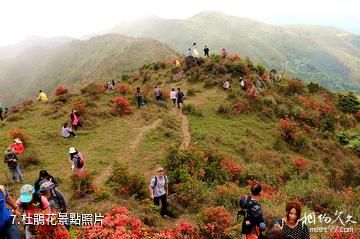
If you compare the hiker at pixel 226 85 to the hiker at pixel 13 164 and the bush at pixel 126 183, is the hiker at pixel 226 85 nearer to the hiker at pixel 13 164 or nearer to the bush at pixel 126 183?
the bush at pixel 126 183

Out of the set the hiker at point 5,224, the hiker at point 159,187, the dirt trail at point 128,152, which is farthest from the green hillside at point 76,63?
the hiker at point 5,224

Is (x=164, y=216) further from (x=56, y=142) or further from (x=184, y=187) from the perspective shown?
(x=56, y=142)

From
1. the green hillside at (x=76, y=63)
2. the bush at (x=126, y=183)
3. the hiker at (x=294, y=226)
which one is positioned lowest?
the green hillside at (x=76, y=63)

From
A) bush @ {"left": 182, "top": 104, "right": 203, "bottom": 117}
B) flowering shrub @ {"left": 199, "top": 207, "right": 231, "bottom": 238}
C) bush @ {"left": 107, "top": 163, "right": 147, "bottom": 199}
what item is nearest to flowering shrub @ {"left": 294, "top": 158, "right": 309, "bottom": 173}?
bush @ {"left": 182, "top": 104, "right": 203, "bottom": 117}

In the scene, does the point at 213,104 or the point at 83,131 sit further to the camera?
the point at 213,104

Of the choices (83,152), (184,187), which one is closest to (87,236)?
(184,187)

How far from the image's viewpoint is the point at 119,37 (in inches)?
5965

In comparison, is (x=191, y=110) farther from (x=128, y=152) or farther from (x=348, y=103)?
(x=348, y=103)

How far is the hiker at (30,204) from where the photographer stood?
7.14 m

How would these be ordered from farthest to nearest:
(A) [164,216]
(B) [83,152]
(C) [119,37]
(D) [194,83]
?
1. (C) [119,37]
2. (D) [194,83]
3. (B) [83,152]
4. (A) [164,216]

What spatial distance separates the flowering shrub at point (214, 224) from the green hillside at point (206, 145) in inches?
3.7

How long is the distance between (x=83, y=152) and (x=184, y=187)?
281 inches

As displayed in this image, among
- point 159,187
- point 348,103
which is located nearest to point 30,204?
point 159,187

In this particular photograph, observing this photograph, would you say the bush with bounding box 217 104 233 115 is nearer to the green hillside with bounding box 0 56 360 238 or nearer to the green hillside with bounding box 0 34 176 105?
the green hillside with bounding box 0 56 360 238
